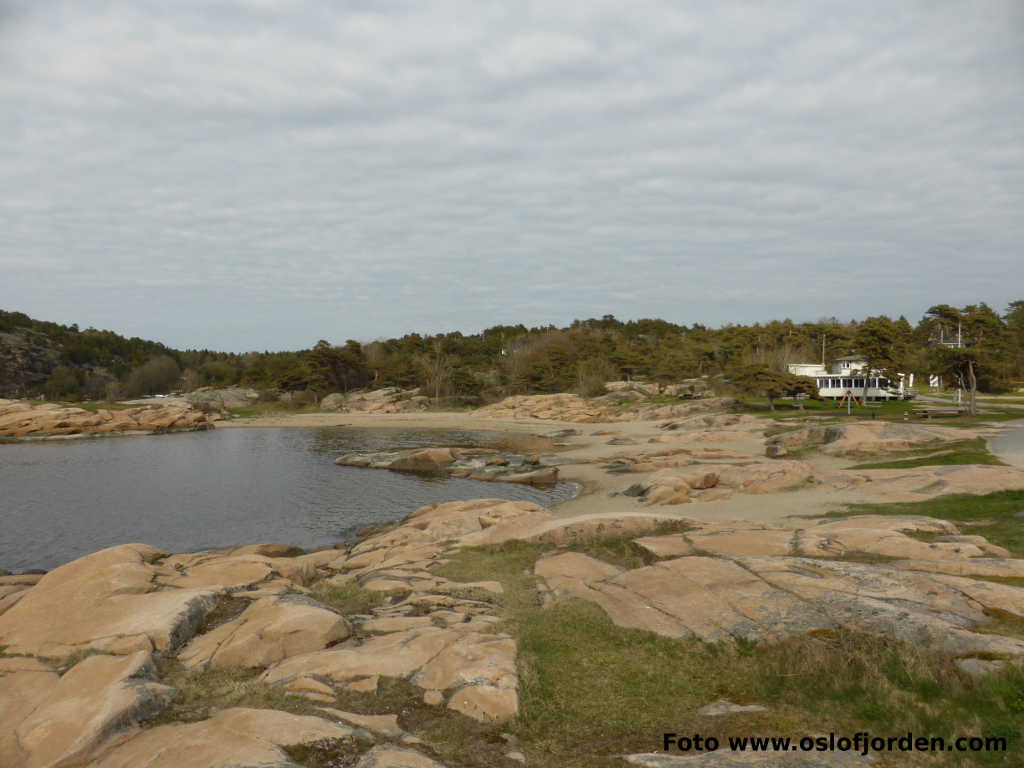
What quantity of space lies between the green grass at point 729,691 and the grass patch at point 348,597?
3.40 meters

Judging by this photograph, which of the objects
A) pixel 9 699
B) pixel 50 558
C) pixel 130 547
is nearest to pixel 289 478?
pixel 50 558

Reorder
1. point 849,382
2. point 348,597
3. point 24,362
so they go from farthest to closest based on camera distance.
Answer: point 24,362 → point 849,382 → point 348,597

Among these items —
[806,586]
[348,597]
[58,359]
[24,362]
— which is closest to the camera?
[806,586]

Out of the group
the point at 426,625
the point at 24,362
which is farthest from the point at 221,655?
the point at 24,362

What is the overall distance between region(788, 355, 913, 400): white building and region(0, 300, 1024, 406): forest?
124 inches

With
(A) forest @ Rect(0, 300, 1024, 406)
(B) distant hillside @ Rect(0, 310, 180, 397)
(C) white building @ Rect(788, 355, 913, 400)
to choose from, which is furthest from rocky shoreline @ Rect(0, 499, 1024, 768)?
(B) distant hillside @ Rect(0, 310, 180, 397)

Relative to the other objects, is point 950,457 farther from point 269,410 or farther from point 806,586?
point 269,410

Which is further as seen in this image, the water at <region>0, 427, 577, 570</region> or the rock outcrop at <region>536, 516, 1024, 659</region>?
the water at <region>0, 427, 577, 570</region>

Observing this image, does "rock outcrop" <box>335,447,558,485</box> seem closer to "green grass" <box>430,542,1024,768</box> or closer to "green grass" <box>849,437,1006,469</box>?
"green grass" <box>849,437,1006,469</box>

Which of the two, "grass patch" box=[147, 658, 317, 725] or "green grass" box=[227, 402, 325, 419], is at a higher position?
"grass patch" box=[147, 658, 317, 725]

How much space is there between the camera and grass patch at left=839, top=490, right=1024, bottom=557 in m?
13.7

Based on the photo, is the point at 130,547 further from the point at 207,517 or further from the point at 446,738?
the point at 207,517

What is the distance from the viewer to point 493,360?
114 metres

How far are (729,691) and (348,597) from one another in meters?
7.90
